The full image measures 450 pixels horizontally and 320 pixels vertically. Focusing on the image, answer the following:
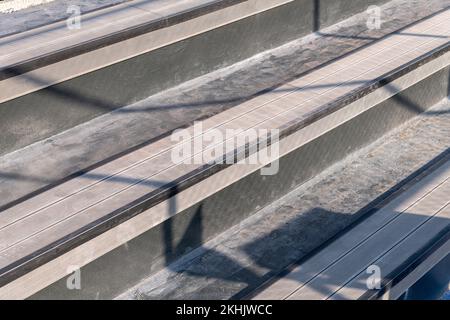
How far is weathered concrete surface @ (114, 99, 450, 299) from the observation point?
10.3 metres

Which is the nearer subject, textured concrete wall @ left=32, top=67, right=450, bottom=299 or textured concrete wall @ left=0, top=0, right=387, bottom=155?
textured concrete wall @ left=32, top=67, right=450, bottom=299

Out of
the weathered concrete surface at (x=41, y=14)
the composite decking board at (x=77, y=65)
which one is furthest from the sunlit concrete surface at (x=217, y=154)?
the weathered concrete surface at (x=41, y=14)

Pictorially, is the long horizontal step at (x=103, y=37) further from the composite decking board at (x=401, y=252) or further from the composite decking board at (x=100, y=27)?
→ the composite decking board at (x=401, y=252)

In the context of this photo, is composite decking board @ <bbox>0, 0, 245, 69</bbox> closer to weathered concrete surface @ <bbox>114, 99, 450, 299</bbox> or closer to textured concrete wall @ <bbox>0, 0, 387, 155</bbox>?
textured concrete wall @ <bbox>0, 0, 387, 155</bbox>

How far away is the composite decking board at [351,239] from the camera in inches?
364

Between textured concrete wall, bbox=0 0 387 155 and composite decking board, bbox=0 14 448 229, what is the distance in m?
1.80

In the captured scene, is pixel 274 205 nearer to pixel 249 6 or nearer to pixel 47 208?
pixel 47 208

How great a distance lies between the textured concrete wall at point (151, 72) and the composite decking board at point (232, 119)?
180 cm

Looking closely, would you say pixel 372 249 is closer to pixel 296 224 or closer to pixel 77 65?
pixel 296 224

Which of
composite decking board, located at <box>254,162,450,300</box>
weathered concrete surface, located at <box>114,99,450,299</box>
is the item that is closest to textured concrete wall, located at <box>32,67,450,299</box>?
weathered concrete surface, located at <box>114,99,450,299</box>
